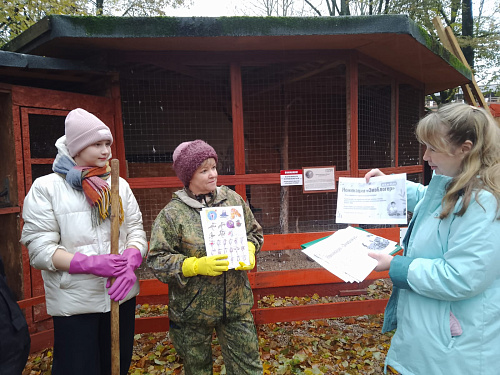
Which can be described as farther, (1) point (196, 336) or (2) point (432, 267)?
(1) point (196, 336)

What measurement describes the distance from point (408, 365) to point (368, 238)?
2.11ft

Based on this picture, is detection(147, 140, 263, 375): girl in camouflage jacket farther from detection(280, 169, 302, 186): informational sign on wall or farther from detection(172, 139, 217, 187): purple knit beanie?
detection(280, 169, 302, 186): informational sign on wall

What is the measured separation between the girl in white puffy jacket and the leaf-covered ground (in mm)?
1325

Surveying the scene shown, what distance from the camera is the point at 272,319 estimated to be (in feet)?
10.7

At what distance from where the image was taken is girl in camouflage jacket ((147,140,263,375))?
187 cm

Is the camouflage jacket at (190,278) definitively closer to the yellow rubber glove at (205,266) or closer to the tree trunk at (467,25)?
the yellow rubber glove at (205,266)

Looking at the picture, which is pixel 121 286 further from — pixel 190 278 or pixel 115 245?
pixel 190 278

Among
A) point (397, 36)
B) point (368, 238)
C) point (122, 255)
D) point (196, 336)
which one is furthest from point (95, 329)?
point (397, 36)

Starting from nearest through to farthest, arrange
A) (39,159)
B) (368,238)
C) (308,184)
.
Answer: (368,238)
(39,159)
(308,184)

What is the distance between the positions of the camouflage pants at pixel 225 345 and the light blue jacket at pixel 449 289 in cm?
86

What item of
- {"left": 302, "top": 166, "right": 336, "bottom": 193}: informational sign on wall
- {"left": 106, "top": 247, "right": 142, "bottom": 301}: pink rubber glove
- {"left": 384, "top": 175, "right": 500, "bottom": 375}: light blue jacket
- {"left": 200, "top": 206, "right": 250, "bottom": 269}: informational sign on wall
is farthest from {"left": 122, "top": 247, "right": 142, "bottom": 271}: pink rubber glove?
{"left": 302, "top": 166, "right": 336, "bottom": 193}: informational sign on wall

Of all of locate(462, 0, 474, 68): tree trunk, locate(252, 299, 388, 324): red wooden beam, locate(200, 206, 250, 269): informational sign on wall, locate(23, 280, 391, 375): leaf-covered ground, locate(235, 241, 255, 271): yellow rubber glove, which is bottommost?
locate(23, 280, 391, 375): leaf-covered ground

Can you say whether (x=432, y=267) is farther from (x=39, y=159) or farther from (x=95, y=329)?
(x=39, y=159)

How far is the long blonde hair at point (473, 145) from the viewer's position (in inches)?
52.4
